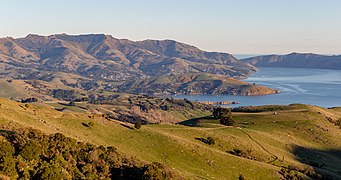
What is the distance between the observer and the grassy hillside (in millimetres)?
47594

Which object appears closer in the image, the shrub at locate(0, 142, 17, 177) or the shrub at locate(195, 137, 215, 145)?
the shrub at locate(0, 142, 17, 177)

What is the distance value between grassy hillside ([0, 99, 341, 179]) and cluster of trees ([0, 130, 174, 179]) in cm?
676

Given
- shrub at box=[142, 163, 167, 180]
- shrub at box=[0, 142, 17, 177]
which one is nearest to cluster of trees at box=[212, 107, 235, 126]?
shrub at box=[142, 163, 167, 180]

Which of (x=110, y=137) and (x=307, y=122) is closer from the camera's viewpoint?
(x=110, y=137)

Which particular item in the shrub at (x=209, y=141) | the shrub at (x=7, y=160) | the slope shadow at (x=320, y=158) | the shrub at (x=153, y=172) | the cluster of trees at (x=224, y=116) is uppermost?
the shrub at (x=7, y=160)

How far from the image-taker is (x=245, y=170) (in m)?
49.7

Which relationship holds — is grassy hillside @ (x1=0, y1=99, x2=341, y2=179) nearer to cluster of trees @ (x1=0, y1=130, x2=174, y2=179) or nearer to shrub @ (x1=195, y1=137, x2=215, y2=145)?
shrub @ (x1=195, y1=137, x2=215, y2=145)

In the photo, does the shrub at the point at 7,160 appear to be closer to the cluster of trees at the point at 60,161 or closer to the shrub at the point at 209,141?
the cluster of trees at the point at 60,161

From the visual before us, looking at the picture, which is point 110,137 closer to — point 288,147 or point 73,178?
point 73,178

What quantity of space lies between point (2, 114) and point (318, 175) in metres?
44.9

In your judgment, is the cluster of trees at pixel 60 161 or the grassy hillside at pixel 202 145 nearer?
the cluster of trees at pixel 60 161

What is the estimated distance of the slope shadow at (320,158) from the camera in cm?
6606

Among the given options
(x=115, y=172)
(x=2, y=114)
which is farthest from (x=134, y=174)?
(x=2, y=114)

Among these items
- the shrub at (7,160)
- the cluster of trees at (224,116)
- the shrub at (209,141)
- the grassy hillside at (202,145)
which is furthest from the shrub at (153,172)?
the cluster of trees at (224,116)
